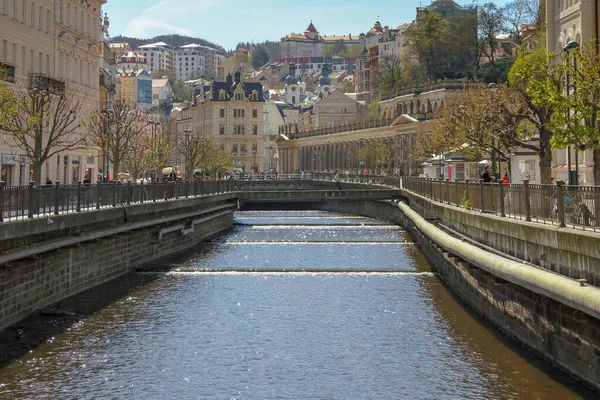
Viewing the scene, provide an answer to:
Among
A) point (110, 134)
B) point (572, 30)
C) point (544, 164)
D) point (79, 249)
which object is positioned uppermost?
point (572, 30)

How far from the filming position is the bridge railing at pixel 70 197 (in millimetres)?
24984

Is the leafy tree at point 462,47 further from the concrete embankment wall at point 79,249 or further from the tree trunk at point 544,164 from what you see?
the tree trunk at point 544,164

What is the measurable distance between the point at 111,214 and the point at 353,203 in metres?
62.5

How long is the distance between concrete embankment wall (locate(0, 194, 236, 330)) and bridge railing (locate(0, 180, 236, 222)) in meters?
0.38

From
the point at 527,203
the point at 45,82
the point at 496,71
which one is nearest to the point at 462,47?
the point at 496,71

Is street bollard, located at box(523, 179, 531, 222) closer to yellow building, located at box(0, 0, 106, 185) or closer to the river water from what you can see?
the river water

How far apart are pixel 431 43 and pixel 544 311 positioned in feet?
434

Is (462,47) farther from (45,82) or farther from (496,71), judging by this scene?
(45,82)

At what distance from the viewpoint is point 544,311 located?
21.6 meters

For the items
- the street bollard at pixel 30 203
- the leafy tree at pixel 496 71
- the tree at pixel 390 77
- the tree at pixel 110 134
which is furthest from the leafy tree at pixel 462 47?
the street bollard at pixel 30 203

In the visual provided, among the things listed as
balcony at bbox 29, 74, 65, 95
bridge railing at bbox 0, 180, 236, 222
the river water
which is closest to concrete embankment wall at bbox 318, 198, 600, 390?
the river water

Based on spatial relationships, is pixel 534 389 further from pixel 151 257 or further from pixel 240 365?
pixel 151 257

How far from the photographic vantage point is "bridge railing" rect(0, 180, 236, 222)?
24984 mm

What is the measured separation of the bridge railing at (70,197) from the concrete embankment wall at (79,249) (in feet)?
1.26
